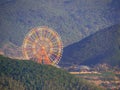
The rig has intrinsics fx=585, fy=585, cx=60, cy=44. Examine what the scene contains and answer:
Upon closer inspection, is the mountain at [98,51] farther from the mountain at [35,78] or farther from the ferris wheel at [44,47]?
the mountain at [35,78]

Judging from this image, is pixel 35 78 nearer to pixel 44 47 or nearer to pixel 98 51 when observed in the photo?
pixel 44 47

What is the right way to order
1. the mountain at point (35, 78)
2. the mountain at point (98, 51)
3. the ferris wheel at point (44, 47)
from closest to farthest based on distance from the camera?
the mountain at point (35, 78)
the ferris wheel at point (44, 47)
the mountain at point (98, 51)

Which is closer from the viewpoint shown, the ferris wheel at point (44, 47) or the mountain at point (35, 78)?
the mountain at point (35, 78)

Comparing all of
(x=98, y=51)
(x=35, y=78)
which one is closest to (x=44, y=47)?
(x=35, y=78)

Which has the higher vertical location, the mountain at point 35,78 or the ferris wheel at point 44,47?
the ferris wheel at point 44,47

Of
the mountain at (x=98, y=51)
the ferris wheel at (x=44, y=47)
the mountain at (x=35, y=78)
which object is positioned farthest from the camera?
the mountain at (x=98, y=51)

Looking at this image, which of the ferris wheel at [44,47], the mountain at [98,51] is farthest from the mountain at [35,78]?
the mountain at [98,51]

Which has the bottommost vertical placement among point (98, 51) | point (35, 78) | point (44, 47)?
point (35, 78)

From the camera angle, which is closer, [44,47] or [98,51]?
[44,47]
